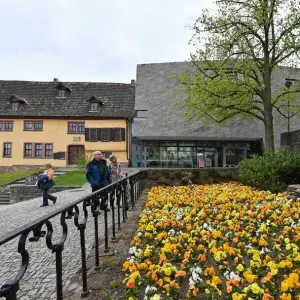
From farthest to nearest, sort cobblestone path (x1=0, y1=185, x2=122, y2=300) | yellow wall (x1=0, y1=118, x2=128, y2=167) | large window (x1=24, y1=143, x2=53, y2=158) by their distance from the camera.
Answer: large window (x1=24, y1=143, x2=53, y2=158) → yellow wall (x1=0, y1=118, x2=128, y2=167) → cobblestone path (x1=0, y1=185, x2=122, y2=300)

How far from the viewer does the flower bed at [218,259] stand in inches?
106

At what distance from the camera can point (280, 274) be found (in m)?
3.13

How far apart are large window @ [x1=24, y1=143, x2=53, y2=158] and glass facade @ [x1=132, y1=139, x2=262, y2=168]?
1174 centimetres

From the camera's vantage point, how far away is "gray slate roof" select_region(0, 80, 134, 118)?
3881cm

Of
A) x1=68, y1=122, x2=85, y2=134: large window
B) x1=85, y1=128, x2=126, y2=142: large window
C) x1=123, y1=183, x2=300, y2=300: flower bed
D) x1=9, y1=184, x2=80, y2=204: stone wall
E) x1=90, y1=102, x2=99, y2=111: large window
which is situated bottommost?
x1=9, y1=184, x2=80, y2=204: stone wall

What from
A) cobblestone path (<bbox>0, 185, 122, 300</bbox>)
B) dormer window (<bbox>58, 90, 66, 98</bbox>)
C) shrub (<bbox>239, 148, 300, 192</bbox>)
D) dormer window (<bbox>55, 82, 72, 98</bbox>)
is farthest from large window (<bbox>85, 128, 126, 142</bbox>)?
cobblestone path (<bbox>0, 185, 122, 300</bbox>)

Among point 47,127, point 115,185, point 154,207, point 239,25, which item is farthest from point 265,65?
point 47,127

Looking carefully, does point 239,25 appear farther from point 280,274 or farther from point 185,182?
point 280,274

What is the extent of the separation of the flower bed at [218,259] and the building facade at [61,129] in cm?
3219

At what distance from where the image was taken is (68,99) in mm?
40906

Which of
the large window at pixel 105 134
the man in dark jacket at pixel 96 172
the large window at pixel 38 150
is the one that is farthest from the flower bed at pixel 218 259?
the large window at pixel 38 150

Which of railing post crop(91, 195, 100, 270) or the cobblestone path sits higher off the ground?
railing post crop(91, 195, 100, 270)

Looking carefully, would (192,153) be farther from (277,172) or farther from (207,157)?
(277,172)

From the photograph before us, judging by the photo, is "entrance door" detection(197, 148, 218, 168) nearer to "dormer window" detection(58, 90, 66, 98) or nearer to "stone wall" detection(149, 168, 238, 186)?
"dormer window" detection(58, 90, 66, 98)
